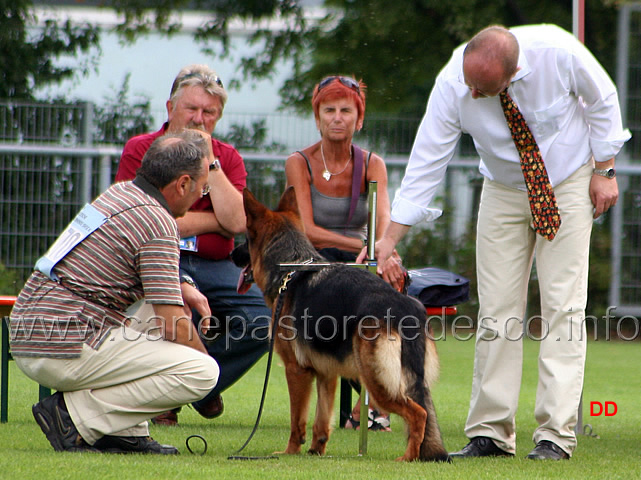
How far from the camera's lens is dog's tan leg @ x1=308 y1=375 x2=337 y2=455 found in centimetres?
466

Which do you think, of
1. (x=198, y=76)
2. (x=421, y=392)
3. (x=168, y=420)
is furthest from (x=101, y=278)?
(x=198, y=76)

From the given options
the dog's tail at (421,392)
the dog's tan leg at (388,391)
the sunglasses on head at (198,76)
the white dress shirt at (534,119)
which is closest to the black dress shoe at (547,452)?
the dog's tail at (421,392)

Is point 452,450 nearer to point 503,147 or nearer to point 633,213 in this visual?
point 503,147

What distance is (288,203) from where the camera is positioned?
5172 millimetres

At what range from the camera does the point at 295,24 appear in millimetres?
16031

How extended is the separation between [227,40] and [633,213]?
7.63m

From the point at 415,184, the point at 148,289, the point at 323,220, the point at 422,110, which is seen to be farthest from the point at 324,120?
the point at 422,110

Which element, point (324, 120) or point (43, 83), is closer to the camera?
point (324, 120)

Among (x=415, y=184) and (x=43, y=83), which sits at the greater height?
(x=43, y=83)

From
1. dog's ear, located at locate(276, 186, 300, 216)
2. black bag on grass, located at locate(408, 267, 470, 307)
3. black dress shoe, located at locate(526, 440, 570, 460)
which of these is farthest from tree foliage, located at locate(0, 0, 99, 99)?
black dress shoe, located at locate(526, 440, 570, 460)

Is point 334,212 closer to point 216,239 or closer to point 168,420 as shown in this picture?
point 216,239

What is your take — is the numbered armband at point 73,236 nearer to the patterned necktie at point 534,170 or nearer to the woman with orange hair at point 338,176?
the woman with orange hair at point 338,176

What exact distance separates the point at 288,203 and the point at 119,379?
4.71 ft

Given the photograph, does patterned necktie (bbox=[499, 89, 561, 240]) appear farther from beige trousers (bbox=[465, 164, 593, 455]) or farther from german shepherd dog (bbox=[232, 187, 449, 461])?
german shepherd dog (bbox=[232, 187, 449, 461])
